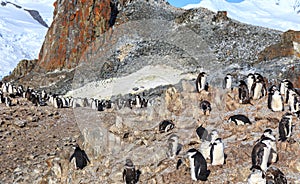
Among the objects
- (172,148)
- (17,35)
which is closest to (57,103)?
(172,148)

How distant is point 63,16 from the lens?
30.9 meters

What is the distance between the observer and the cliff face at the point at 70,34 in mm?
30219

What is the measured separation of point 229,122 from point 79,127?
17.7 feet

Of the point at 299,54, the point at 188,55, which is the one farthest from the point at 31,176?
the point at 188,55

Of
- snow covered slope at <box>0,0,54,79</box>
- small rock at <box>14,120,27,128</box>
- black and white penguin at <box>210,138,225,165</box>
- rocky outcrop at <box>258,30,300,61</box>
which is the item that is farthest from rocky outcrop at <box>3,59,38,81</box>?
black and white penguin at <box>210,138,225,165</box>

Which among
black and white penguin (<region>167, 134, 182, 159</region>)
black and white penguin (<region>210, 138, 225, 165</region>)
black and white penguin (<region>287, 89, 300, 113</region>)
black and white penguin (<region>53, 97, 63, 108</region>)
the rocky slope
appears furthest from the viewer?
black and white penguin (<region>53, 97, 63, 108</region>)

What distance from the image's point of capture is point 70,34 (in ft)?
99.0

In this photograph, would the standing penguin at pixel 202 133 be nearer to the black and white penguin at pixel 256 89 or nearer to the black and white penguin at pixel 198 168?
the black and white penguin at pixel 198 168

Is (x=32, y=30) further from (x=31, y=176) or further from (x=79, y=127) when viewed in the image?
(x=31, y=176)

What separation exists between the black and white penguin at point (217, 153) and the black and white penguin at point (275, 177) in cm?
87

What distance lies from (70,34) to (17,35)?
1842 centimetres

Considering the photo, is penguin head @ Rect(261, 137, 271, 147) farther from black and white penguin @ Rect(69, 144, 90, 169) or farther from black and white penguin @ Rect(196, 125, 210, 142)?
black and white penguin @ Rect(69, 144, 90, 169)

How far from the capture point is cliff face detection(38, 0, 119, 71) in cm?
3022

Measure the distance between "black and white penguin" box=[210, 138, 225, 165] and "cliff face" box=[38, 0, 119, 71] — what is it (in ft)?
84.0
